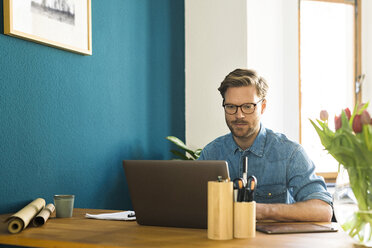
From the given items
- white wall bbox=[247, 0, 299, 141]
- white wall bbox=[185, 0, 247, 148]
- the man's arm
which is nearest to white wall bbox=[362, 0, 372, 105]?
white wall bbox=[247, 0, 299, 141]

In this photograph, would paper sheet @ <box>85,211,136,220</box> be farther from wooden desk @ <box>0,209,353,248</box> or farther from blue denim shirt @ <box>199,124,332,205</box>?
blue denim shirt @ <box>199,124,332,205</box>

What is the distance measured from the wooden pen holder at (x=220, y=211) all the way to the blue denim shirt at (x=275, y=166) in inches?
28.7

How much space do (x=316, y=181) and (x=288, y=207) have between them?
13.6 inches

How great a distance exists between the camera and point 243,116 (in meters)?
2.26

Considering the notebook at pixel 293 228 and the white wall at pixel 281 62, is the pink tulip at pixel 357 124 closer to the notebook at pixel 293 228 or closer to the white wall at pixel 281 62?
the notebook at pixel 293 228

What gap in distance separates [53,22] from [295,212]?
141 cm

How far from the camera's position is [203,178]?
5.01 feet

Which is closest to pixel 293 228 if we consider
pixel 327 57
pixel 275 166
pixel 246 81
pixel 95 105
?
pixel 275 166

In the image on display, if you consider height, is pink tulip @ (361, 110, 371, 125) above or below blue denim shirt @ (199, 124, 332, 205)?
above

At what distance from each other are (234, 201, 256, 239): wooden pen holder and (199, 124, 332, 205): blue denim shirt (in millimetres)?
677

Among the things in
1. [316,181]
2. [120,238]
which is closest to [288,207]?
[316,181]

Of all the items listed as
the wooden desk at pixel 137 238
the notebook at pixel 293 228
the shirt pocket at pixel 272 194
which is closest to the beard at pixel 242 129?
the shirt pocket at pixel 272 194

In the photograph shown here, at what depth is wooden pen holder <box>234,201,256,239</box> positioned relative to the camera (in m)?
1.45

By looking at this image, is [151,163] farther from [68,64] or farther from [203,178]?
[68,64]
